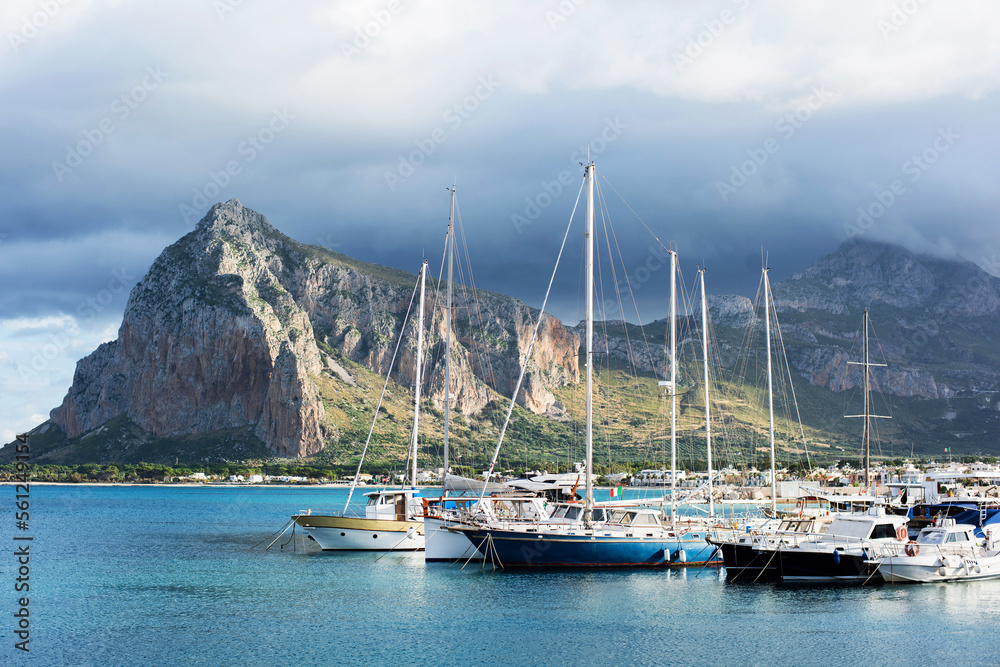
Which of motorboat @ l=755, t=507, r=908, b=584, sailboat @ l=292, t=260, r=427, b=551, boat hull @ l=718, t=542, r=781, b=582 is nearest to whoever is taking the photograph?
motorboat @ l=755, t=507, r=908, b=584

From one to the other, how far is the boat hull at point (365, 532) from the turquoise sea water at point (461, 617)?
287 centimetres

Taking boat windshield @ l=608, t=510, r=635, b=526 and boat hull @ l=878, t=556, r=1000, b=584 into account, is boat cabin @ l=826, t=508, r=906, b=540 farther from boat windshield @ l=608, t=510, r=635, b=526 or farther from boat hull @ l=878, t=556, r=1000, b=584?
boat windshield @ l=608, t=510, r=635, b=526

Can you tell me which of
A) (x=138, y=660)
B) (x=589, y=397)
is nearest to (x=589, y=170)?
(x=589, y=397)

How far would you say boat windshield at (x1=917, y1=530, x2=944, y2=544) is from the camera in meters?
46.9

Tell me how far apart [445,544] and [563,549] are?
827cm

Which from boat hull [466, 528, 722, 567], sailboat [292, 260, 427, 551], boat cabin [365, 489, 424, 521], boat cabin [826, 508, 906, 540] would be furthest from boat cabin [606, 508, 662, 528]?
boat cabin [365, 489, 424, 521]

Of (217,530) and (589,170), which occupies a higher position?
(589,170)

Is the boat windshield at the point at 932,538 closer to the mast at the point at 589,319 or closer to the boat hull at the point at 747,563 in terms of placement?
the boat hull at the point at 747,563

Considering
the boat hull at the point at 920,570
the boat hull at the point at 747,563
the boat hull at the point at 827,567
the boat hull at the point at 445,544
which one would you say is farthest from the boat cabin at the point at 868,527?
the boat hull at the point at 445,544

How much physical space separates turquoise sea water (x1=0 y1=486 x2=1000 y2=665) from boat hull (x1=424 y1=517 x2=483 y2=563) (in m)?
1.33

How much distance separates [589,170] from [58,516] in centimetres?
8695

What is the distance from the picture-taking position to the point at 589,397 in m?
49.0

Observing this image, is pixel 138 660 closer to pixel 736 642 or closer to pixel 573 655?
pixel 573 655

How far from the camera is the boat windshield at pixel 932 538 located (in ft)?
154
